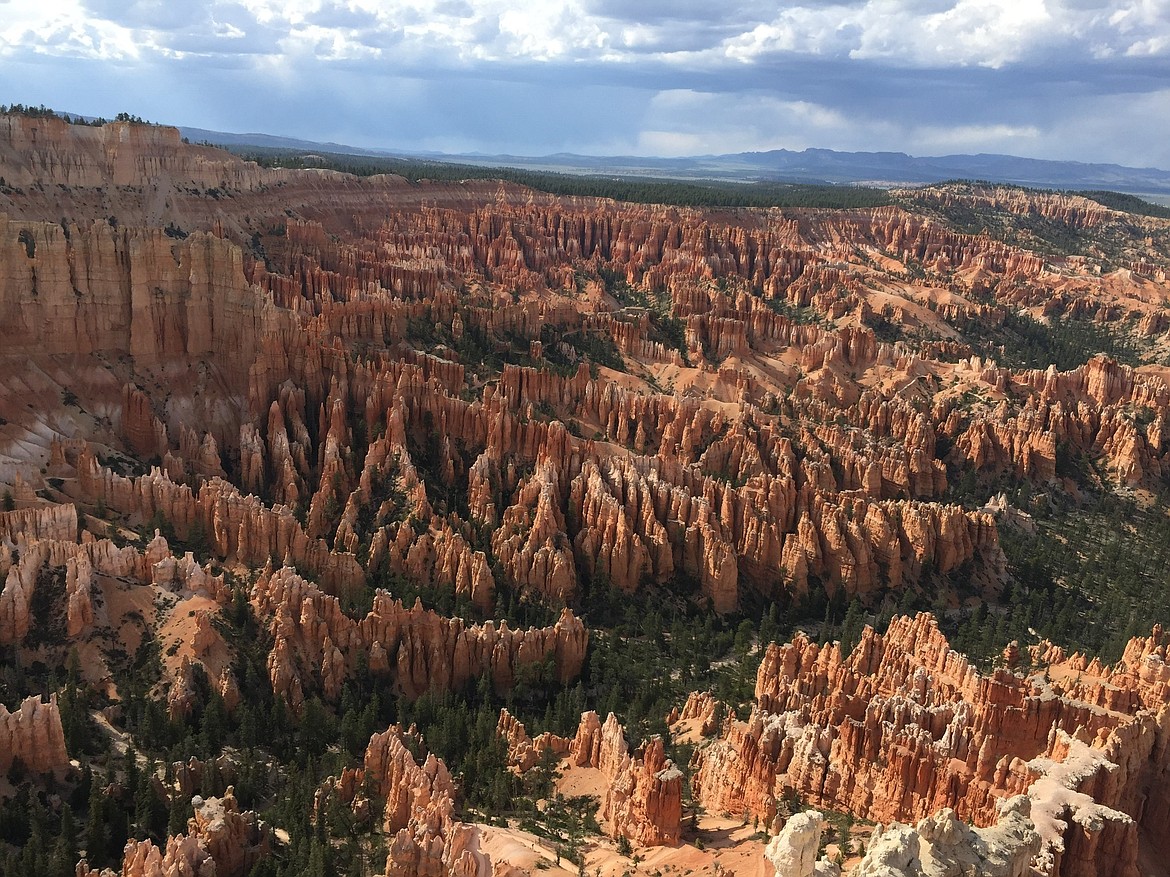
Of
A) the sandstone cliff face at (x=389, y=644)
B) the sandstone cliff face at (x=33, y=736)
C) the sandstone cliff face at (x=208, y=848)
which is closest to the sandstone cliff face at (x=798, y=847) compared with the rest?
the sandstone cliff face at (x=208, y=848)

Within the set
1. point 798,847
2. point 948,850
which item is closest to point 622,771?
point 798,847

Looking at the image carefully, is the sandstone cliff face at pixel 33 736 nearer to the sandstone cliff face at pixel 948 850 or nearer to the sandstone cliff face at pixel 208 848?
the sandstone cliff face at pixel 208 848

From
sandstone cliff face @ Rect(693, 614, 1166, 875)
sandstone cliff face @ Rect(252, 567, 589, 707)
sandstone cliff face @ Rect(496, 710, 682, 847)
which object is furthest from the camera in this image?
sandstone cliff face @ Rect(252, 567, 589, 707)

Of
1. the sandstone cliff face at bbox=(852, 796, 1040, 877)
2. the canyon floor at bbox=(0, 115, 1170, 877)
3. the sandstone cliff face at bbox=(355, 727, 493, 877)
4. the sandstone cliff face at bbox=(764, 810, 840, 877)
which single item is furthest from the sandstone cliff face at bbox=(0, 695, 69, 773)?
the sandstone cliff face at bbox=(852, 796, 1040, 877)

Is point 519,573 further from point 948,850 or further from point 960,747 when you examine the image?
point 948,850

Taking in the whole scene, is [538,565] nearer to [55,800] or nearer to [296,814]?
[296,814]

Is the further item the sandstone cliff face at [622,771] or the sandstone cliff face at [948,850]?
the sandstone cliff face at [622,771]

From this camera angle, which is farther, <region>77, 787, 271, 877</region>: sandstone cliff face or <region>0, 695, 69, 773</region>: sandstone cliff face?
<region>0, 695, 69, 773</region>: sandstone cliff face

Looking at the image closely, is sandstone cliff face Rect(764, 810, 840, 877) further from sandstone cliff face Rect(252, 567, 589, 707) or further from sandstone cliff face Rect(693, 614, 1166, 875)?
sandstone cliff face Rect(252, 567, 589, 707)

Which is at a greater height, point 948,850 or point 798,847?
point 798,847
